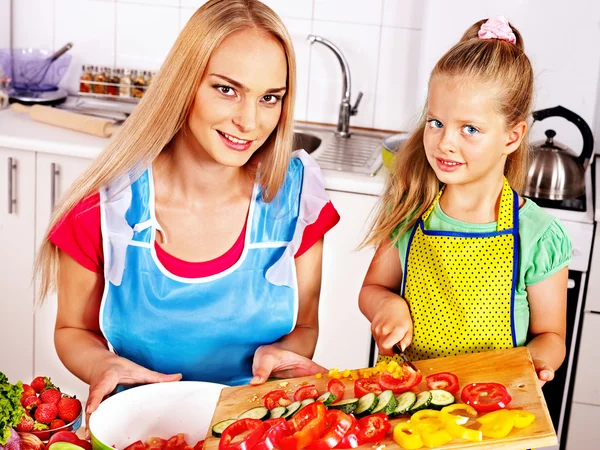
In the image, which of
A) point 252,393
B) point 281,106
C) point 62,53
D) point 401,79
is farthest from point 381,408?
point 62,53

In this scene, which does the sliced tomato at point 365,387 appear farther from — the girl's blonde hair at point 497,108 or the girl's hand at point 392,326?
the girl's blonde hair at point 497,108

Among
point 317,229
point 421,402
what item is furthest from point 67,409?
point 317,229

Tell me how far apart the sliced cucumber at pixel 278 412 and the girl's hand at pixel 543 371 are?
38cm

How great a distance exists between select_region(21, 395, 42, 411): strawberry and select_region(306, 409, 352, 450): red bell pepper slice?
0.38 meters

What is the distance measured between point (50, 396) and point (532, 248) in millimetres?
769

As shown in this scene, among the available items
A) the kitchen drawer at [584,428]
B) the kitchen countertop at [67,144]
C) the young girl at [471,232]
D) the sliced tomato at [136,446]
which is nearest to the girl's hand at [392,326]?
the young girl at [471,232]

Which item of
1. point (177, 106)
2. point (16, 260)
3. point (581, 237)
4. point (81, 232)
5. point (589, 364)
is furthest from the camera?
point (16, 260)

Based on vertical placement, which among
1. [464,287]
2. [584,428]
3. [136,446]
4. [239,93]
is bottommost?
[584,428]

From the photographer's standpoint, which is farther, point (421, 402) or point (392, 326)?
point (392, 326)

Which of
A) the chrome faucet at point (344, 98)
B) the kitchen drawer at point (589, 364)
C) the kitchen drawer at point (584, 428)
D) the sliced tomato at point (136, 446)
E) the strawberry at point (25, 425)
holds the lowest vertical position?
the kitchen drawer at point (584, 428)

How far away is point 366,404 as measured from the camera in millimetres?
1171

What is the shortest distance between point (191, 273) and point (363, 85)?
1.68m

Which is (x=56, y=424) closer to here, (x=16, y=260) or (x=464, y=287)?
(x=464, y=287)

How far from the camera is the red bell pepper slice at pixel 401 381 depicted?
1.22 m
